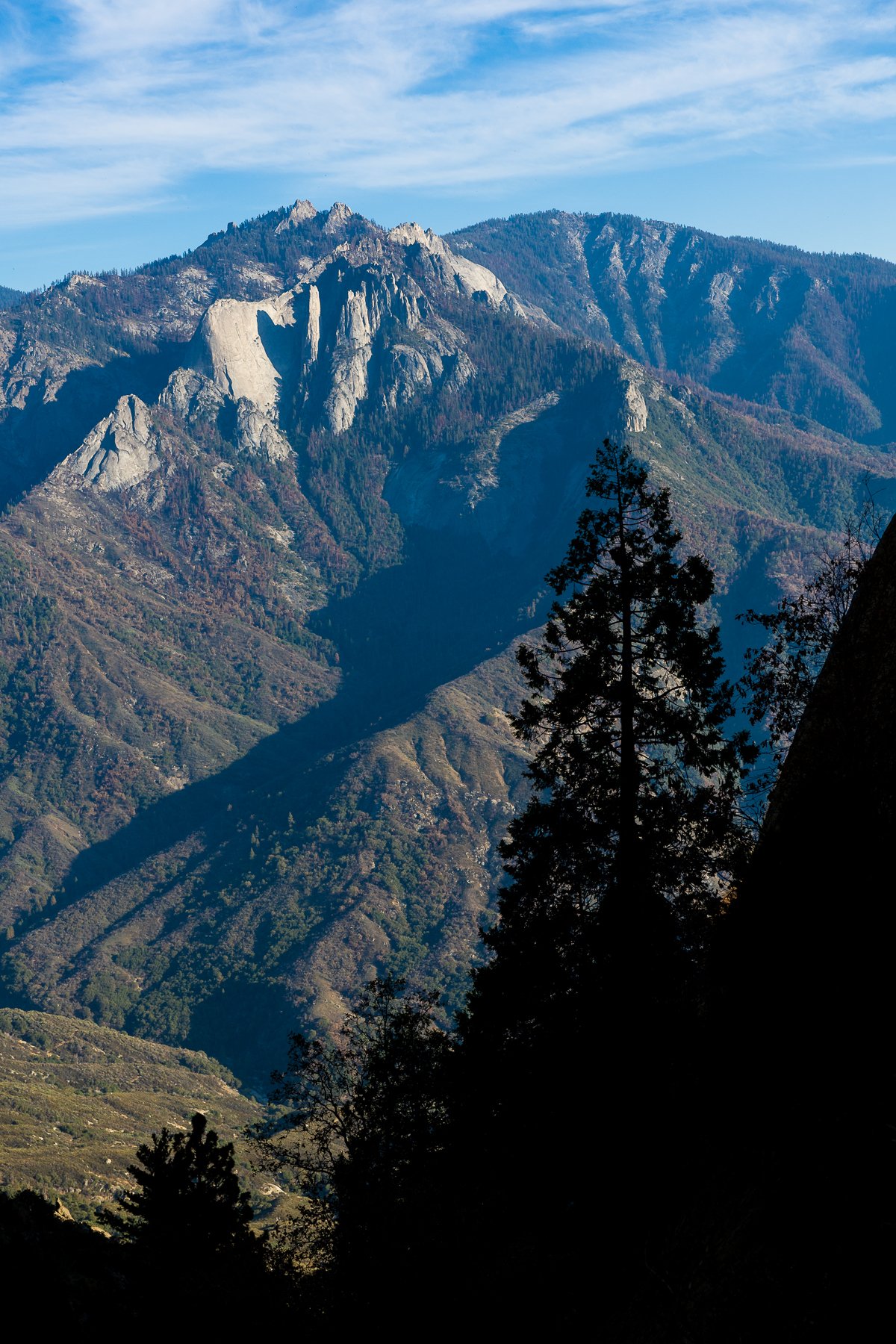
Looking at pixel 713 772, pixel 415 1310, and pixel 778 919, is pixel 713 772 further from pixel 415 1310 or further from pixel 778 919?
pixel 415 1310

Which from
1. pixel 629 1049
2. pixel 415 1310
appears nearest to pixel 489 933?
pixel 629 1049

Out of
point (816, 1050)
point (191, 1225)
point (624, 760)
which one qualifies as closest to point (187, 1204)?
point (191, 1225)

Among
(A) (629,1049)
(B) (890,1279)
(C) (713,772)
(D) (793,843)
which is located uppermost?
(C) (713,772)

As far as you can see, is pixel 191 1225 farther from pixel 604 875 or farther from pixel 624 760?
pixel 624 760

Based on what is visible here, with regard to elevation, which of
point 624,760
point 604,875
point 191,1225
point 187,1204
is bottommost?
point 191,1225

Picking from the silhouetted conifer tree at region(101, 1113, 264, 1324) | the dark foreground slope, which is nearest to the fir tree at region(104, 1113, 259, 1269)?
the silhouetted conifer tree at region(101, 1113, 264, 1324)

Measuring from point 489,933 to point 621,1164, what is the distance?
909 centimetres

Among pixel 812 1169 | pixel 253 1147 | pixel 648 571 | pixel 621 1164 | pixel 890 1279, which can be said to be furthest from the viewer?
pixel 253 1147

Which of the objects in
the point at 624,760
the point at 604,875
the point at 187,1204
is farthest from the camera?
the point at 187,1204

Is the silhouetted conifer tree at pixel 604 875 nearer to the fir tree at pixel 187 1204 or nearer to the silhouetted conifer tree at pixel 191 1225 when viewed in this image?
the silhouetted conifer tree at pixel 191 1225

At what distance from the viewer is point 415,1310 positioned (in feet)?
83.3

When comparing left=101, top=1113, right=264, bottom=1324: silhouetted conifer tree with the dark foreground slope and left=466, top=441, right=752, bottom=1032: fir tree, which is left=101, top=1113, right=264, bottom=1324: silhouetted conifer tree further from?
the dark foreground slope

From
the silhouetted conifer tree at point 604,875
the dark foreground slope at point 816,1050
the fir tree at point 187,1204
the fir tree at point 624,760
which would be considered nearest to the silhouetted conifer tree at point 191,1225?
the fir tree at point 187,1204

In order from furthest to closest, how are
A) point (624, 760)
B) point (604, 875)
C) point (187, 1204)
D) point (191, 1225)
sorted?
point (187, 1204), point (191, 1225), point (604, 875), point (624, 760)
